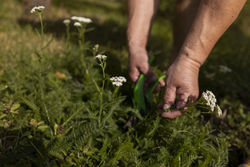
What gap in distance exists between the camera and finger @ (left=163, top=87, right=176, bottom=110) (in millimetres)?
1163

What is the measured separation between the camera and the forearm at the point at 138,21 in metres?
1.52

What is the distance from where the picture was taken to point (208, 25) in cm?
111

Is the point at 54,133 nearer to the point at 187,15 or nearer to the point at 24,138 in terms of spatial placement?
the point at 24,138

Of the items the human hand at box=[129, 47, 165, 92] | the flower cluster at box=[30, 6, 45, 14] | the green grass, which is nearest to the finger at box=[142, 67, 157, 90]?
the human hand at box=[129, 47, 165, 92]

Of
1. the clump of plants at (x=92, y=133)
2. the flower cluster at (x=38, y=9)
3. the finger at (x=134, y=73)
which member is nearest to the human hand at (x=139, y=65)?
the finger at (x=134, y=73)

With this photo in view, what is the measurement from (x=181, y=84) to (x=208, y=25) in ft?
1.00

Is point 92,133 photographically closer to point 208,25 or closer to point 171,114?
point 171,114

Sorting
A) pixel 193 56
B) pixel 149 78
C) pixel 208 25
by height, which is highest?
pixel 208 25

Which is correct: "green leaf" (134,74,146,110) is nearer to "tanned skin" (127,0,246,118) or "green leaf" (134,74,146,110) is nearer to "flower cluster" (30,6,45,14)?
"tanned skin" (127,0,246,118)

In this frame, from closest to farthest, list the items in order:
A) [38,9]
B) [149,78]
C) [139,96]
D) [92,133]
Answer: [38,9] → [92,133] → [139,96] → [149,78]

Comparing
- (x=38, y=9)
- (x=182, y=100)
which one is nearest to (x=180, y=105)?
(x=182, y=100)

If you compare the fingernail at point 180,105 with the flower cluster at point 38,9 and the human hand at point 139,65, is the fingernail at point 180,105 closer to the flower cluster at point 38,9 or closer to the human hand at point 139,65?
the human hand at point 139,65

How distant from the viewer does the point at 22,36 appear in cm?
235

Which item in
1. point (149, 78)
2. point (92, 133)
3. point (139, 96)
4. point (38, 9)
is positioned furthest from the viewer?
point (149, 78)
